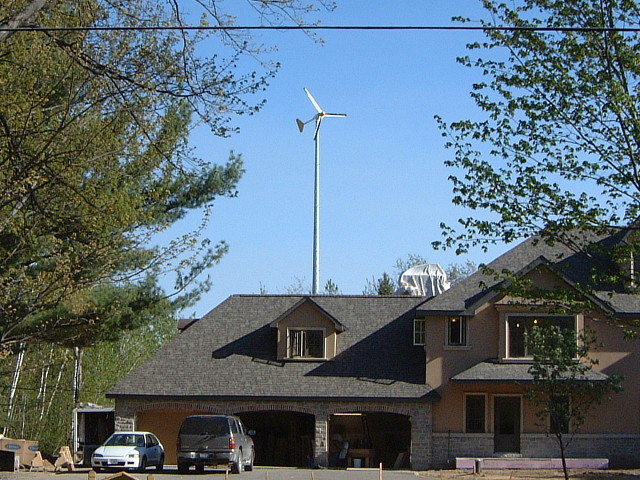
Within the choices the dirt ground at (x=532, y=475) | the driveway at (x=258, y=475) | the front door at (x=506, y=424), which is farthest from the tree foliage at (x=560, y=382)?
the front door at (x=506, y=424)

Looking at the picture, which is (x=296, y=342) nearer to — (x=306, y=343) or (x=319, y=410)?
(x=306, y=343)

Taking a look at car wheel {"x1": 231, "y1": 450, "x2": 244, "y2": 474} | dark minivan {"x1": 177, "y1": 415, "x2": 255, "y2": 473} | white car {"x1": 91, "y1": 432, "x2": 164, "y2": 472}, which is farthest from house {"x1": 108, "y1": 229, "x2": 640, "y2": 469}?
dark minivan {"x1": 177, "y1": 415, "x2": 255, "y2": 473}

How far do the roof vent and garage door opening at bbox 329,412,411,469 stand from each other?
23.3 feet

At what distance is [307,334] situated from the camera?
3991 centimetres

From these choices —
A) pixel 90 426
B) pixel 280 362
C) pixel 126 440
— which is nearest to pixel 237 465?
pixel 126 440

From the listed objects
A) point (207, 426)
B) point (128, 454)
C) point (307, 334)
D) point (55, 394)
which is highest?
point (307, 334)

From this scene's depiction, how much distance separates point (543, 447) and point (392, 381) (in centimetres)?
577

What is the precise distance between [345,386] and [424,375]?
2.89 metres

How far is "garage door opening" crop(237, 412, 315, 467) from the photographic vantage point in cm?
4069

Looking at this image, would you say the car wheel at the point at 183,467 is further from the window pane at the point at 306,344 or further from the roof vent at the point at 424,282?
the roof vent at the point at 424,282

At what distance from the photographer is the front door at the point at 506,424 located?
1469 inches

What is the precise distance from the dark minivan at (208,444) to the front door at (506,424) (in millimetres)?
10471

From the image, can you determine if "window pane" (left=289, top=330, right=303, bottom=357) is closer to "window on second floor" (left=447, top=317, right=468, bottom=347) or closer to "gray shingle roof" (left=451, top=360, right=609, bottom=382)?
"window on second floor" (left=447, top=317, right=468, bottom=347)

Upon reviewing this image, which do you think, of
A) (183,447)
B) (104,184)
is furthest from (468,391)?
(104,184)
